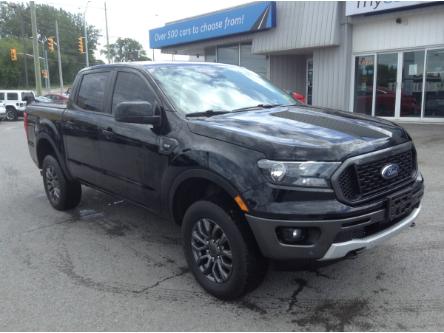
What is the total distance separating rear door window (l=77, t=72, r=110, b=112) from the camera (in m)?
4.94

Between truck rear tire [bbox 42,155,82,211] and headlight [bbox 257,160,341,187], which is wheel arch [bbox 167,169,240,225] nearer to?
headlight [bbox 257,160,341,187]

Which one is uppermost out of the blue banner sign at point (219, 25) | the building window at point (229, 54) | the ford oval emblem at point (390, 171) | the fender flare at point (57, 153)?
the blue banner sign at point (219, 25)

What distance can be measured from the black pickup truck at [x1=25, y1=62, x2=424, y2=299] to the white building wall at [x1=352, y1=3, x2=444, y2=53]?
1125 cm

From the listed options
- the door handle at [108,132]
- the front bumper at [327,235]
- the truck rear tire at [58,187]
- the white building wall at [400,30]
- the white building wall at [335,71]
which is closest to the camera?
the front bumper at [327,235]

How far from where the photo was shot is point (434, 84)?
1404cm

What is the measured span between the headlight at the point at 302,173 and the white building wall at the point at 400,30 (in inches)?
502

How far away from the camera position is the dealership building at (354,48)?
555 inches

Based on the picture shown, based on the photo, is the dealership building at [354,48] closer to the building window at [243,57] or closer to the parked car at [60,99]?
the building window at [243,57]

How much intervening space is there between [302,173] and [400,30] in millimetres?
13646

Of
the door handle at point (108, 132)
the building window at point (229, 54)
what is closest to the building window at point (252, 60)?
the building window at point (229, 54)

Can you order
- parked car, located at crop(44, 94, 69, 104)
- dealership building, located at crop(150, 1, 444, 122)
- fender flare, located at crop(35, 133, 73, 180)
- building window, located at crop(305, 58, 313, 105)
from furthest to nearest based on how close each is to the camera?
building window, located at crop(305, 58, 313, 105) → dealership building, located at crop(150, 1, 444, 122) → parked car, located at crop(44, 94, 69, 104) → fender flare, located at crop(35, 133, 73, 180)

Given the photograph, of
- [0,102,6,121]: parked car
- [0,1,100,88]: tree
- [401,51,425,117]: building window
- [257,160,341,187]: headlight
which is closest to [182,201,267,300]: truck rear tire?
[257,160,341,187]: headlight

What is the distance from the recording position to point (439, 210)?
5570 mm

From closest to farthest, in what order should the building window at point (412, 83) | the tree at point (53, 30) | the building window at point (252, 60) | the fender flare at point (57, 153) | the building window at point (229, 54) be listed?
the fender flare at point (57, 153) → the building window at point (412, 83) → the building window at point (252, 60) → the building window at point (229, 54) → the tree at point (53, 30)
